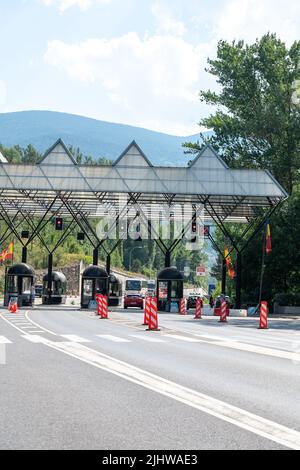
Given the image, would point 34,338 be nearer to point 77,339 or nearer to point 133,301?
point 77,339

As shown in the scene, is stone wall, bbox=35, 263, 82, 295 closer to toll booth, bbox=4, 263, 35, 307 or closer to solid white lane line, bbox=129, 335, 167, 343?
toll booth, bbox=4, 263, 35, 307

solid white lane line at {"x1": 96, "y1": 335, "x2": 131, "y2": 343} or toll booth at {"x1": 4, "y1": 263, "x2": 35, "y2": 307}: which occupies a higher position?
toll booth at {"x1": 4, "y1": 263, "x2": 35, "y2": 307}

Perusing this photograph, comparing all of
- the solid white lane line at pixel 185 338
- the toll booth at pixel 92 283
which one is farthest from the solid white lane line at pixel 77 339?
the toll booth at pixel 92 283

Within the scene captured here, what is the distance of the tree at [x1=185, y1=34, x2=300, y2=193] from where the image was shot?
205 feet

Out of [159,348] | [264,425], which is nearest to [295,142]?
[159,348]

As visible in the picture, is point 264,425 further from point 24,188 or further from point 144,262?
point 144,262

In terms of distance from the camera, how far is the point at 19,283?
60.5m

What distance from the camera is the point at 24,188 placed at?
54719 millimetres

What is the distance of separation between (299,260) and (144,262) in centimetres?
10205

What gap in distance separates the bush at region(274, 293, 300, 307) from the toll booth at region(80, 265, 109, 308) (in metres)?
14.0

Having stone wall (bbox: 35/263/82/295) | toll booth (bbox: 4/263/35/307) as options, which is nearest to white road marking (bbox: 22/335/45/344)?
toll booth (bbox: 4/263/35/307)

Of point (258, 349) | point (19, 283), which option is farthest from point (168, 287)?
point (258, 349)

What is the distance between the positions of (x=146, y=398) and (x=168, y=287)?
50682 mm
